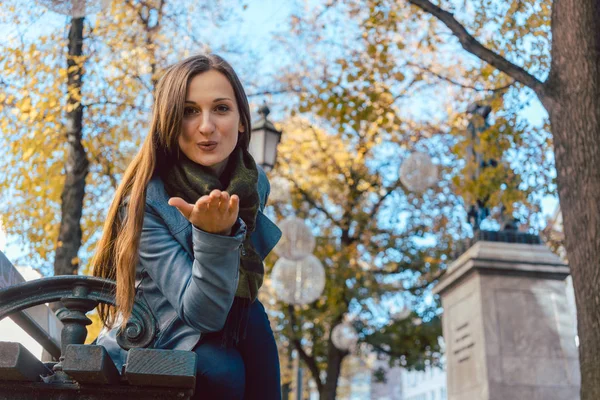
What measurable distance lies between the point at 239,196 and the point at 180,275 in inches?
10.6

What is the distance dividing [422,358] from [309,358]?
11.1ft

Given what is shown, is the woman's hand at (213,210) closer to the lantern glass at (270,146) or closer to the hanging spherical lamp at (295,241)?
the lantern glass at (270,146)

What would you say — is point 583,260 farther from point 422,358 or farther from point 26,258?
point 422,358

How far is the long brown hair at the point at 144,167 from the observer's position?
1870 mm

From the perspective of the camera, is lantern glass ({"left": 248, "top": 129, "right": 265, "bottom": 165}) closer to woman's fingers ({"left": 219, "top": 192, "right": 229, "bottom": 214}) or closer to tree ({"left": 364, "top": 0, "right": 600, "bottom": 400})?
tree ({"left": 364, "top": 0, "right": 600, "bottom": 400})

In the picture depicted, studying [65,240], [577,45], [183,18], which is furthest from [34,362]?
[183,18]

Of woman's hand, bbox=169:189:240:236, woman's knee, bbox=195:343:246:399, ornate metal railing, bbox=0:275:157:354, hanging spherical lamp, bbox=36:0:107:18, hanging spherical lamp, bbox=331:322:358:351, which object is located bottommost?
woman's knee, bbox=195:343:246:399

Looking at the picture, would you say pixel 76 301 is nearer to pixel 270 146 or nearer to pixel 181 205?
pixel 181 205

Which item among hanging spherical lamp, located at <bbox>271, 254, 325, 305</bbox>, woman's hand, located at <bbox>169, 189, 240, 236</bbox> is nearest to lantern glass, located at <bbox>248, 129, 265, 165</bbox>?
hanging spherical lamp, located at <bbox>271, 254, 325, 305</bbox>

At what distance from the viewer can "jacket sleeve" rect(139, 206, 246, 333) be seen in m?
1.68

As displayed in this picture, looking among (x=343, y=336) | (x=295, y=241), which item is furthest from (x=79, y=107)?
(x=343, y=336)

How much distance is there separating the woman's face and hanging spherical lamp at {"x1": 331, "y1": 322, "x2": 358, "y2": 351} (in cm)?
1762

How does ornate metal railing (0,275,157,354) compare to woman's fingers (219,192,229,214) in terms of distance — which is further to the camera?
ornate metal railing (0,275,157,354)

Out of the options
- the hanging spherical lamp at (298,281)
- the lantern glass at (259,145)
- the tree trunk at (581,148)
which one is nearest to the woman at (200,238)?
the tree trunk at (581,148)
